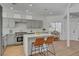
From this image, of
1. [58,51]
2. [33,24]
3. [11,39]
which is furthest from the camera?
[33,24]

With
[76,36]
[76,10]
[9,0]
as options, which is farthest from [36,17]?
[76,36]

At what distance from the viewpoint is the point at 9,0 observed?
85.3 inches

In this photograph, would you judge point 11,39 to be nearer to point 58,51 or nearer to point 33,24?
point 33,24

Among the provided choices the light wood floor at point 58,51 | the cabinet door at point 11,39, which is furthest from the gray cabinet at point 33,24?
the light wood floor at point 58,51

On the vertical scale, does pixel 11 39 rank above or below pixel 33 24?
below

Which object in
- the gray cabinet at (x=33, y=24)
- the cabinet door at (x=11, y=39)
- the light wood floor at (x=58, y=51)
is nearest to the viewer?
the light wood floor at (x=58, y=51)

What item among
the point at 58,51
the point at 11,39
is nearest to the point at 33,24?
the point at 11,39

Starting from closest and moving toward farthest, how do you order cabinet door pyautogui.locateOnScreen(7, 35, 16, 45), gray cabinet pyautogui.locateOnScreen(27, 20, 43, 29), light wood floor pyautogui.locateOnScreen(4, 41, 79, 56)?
light wood floor pyautogui.locateOnScreen(4, 41, 79, 56)
cabinet door pyautogui.locateOnScreen(7, 35, 16, 45)
gray cabinet pyautogui.locateOnScreen(27, 20, 43, 29)

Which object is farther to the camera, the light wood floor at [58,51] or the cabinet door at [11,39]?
the cabinet door at [11,39]

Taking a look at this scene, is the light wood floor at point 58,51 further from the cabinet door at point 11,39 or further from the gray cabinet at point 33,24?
the gray cabinet at point 33,24

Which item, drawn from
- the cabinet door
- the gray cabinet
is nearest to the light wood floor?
the cabinet door

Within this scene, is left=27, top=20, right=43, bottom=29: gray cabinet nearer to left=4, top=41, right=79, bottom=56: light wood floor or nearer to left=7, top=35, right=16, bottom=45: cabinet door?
left=7, top=35, right=16, bottom=45: cabinet door

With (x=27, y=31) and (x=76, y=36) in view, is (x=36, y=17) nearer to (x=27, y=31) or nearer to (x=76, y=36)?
(x=27, y=31)

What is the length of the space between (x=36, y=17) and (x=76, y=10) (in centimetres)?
231
